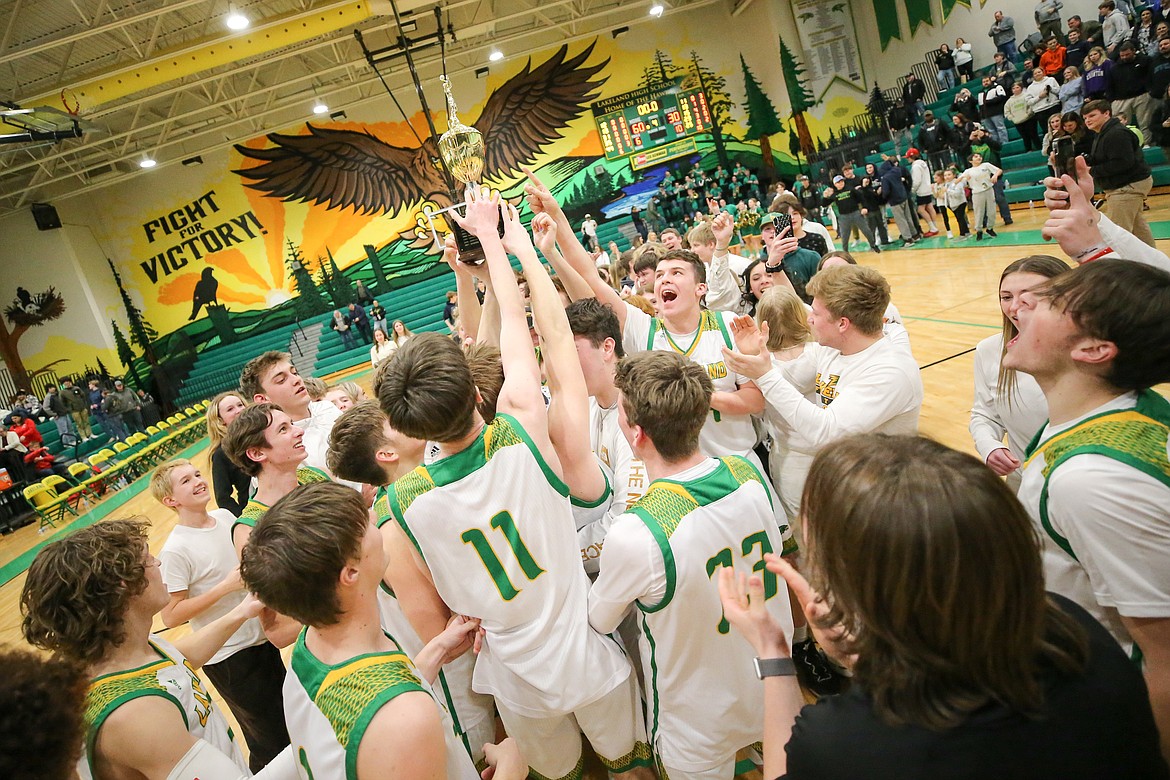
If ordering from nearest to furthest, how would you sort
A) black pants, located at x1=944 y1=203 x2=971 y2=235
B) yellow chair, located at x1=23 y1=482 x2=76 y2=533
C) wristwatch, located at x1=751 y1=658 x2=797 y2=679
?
1. wristwatch, located at x1=751 y1=658 x2=797 y2=679
2. yellow chair, located at x1=23 y1=482 x2=76 y2=533
3. black pants, located at x1=944 y1=203 x2=971 y2=235

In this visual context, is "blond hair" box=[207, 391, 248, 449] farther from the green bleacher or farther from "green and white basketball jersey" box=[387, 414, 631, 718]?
the green bleacher

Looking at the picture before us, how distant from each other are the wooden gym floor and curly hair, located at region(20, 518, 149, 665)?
177cm

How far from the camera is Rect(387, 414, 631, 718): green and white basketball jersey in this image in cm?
169

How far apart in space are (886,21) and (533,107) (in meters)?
10.3

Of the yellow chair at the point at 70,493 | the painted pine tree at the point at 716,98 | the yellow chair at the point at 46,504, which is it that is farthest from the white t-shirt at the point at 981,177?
the yellow chair at the point at 46,504

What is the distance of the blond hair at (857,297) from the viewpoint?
7.92ft

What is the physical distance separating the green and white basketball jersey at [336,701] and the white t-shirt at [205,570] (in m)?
1.32

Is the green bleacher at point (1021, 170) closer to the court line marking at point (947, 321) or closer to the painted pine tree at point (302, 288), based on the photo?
the court line marking at point (947, 321)

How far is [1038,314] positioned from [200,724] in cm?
231

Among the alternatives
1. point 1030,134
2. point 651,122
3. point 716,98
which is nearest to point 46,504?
point 651,122

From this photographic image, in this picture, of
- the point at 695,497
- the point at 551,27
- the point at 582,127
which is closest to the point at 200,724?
the point at 695,497

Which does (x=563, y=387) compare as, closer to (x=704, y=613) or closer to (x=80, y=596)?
(x=704, y=613)

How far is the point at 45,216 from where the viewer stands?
54.3 feet

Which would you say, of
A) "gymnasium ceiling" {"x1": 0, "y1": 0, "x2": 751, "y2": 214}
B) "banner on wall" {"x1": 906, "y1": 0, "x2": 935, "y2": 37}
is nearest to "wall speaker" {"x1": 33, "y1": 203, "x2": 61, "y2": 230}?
"gymnasium ceiling" {"x1": 0, "y1": 0, "x2": 751, "y2": 214}
